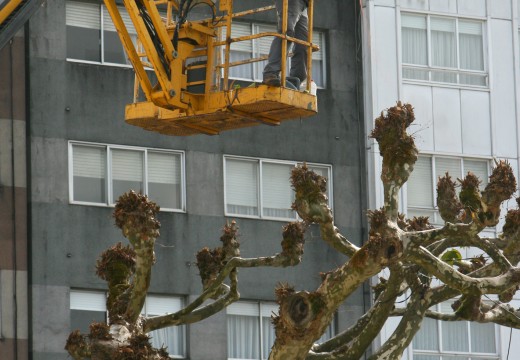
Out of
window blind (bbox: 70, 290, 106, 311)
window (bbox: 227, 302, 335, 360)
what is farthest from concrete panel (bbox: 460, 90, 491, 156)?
window blind (bbox: 70, 290, 106, 311)

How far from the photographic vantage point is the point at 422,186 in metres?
46.8

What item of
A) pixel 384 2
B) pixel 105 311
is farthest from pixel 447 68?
pixel 105 311

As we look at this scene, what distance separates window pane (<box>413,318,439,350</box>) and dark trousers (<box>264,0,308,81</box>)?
61.5 feet

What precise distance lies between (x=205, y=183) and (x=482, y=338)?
25.5ft

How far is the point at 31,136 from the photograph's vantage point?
4222cm

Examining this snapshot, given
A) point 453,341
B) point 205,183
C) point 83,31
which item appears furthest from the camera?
point 453,341

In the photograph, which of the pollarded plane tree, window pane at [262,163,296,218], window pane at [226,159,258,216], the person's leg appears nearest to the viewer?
the pollarded plane tree

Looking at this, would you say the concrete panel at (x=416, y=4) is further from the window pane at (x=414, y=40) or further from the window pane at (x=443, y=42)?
the window pane at (x=443, y=42)

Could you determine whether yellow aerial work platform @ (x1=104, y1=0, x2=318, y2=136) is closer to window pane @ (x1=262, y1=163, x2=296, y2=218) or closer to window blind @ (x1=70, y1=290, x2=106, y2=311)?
window blind @ (x1=70, y1=290, x2=106, y2=311)

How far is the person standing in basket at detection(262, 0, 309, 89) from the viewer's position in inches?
1084

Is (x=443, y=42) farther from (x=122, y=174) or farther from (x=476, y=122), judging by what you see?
(x=122, y=174)

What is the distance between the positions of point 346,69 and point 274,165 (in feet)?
9.56

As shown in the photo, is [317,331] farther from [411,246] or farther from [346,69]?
[346,69]

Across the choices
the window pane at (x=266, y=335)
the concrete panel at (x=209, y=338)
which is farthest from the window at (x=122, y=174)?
the window pane at (x=266, y=335)
